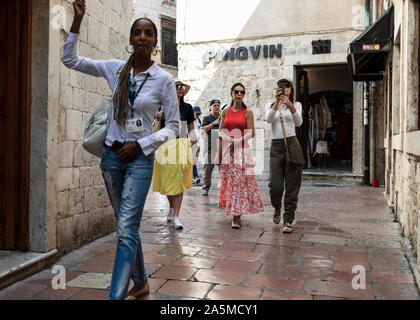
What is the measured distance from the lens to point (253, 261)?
12.8 ft

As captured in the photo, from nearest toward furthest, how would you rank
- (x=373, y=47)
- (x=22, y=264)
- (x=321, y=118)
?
1. (x=22, y=264)
2. (x=373, y=47)
3. (x=321, y=118)

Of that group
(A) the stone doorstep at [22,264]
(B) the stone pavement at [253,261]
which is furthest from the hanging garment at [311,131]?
(A) the stone doorstep at [22,264]

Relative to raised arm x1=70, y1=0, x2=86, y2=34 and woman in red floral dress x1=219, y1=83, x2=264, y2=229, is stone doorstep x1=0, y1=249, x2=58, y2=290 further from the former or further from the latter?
woman in red floral dress x1=219, y1=83, x2=264, y2=229

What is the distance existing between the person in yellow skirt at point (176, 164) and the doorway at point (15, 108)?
1.86 metres

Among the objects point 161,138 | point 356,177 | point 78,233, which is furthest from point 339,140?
point 161,138

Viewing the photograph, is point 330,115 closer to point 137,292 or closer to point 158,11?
point 158,11

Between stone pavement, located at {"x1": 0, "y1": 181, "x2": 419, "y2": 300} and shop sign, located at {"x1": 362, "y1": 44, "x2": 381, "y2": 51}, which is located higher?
shop sign, located at {"x1": 362, "y1": 44, "x2": 381, "y2": 51}

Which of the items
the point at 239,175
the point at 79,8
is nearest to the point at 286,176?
the point at 239,175

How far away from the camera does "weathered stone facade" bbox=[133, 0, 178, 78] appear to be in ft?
63.0

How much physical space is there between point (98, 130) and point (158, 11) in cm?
1826

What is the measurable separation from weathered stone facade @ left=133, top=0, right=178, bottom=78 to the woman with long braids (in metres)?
16.7

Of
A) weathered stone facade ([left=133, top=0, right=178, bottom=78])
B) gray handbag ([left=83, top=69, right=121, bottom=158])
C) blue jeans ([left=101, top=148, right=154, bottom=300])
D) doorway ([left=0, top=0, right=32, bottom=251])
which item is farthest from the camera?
weathered stone facade ([left=133, top=0, right=178, bottom=78])

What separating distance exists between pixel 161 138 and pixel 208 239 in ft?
7.95

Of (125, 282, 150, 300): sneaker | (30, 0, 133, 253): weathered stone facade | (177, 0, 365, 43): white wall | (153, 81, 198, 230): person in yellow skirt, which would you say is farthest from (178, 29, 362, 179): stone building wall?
(125, 282, 150, 300): sneaker
